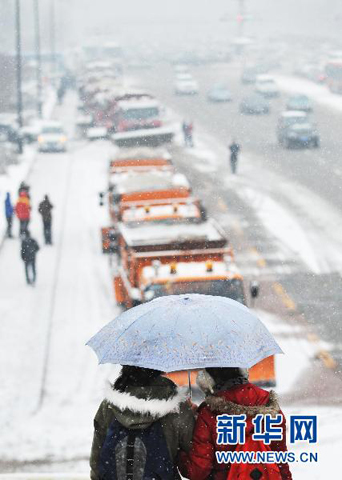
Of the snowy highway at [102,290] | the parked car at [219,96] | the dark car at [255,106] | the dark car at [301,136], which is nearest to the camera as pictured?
the snowy highway at [102,290]

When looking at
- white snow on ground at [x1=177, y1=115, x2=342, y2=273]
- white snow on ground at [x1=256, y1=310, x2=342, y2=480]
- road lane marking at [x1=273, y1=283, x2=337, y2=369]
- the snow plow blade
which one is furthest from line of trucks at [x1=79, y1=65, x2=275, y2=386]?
the snow plow blade

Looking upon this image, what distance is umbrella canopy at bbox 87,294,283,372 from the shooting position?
4.72 meters

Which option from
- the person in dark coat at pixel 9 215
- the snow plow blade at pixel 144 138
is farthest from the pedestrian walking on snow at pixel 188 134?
the person in dark coat at pixel 9 215

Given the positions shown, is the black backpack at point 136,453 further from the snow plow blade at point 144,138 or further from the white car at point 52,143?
the white car at point 52,143

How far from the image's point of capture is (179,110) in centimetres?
5681

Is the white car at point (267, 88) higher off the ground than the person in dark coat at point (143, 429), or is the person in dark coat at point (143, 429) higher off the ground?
the person in dark coat at point (143, 429)

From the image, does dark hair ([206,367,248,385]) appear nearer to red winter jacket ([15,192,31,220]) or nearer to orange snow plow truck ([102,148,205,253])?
orange snow plow truck ([102,148,205,253])

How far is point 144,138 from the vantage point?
39.5 m

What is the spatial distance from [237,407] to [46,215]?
18.5m

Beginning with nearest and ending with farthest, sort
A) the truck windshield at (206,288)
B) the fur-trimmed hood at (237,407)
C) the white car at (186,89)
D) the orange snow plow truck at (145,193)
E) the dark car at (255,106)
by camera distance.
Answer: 1. the fur-trimmed hood at (237,407)
2. the truck windshield at (206,288)
3. the orange snow plow truck at (145,193)
4. the dark car at (255,106)
5. the white car at (186,89)

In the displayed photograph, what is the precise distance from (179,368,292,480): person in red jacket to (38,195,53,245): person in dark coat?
18.1 metres

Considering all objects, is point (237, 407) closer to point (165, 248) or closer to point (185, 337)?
point (185, 337)

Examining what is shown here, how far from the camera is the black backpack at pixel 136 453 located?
436 cm

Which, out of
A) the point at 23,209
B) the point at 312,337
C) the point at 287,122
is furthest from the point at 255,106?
the point at 312,337
